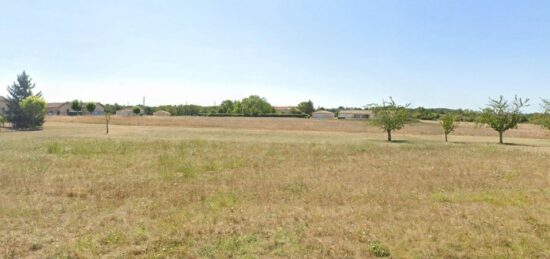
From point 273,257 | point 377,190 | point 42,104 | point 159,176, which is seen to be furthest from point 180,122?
point 273,257

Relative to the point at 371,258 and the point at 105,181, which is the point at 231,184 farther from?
the point at 371,258

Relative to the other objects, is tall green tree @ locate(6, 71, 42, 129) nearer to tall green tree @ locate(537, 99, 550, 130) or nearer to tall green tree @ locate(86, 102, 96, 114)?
tall green tree @ locate(86, 102, 96, 114)

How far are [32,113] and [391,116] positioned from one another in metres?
56.6

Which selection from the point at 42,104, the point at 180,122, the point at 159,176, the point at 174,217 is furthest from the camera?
the point at 180,122

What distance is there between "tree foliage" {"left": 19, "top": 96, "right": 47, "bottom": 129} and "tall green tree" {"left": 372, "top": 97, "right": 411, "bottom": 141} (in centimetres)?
5425

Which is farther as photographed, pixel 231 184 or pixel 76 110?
pixel 76 110

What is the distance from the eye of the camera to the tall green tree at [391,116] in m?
43.8

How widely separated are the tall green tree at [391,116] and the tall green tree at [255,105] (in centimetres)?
9780

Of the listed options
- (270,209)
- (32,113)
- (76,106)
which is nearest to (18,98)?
(32,113)

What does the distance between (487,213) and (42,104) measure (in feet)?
231

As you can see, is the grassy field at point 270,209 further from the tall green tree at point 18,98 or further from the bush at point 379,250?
the tall green tree at point 18,98

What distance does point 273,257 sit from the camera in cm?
634

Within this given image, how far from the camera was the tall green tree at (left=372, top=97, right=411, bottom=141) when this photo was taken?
43812mm

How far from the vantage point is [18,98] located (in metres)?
68.9
